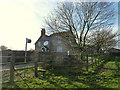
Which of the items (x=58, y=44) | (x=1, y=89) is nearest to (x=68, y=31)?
(x=1, y=89)

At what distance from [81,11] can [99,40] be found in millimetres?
3906

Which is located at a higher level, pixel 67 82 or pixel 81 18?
pixel 81 18

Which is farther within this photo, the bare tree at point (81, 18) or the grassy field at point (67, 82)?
the bare tree at point (81, 18)

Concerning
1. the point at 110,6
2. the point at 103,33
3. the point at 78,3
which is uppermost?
the point at 78,3

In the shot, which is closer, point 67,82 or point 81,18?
point 67,82

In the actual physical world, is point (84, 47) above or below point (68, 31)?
below

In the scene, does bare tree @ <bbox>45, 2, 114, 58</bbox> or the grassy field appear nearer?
the grassy field

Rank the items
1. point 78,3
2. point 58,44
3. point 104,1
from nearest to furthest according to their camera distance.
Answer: point 104,1 → point 78,3 → point 58,44

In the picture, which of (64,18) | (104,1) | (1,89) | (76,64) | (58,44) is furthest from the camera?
(58,44)

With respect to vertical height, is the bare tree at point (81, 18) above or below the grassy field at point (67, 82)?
above

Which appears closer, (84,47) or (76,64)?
(76,64)

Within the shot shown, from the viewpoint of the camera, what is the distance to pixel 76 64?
665 cm

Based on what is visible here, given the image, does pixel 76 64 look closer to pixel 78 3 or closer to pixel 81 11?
pixel 81 11

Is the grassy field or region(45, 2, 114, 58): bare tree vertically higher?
region(45, 2, 114, 58): bare tree
